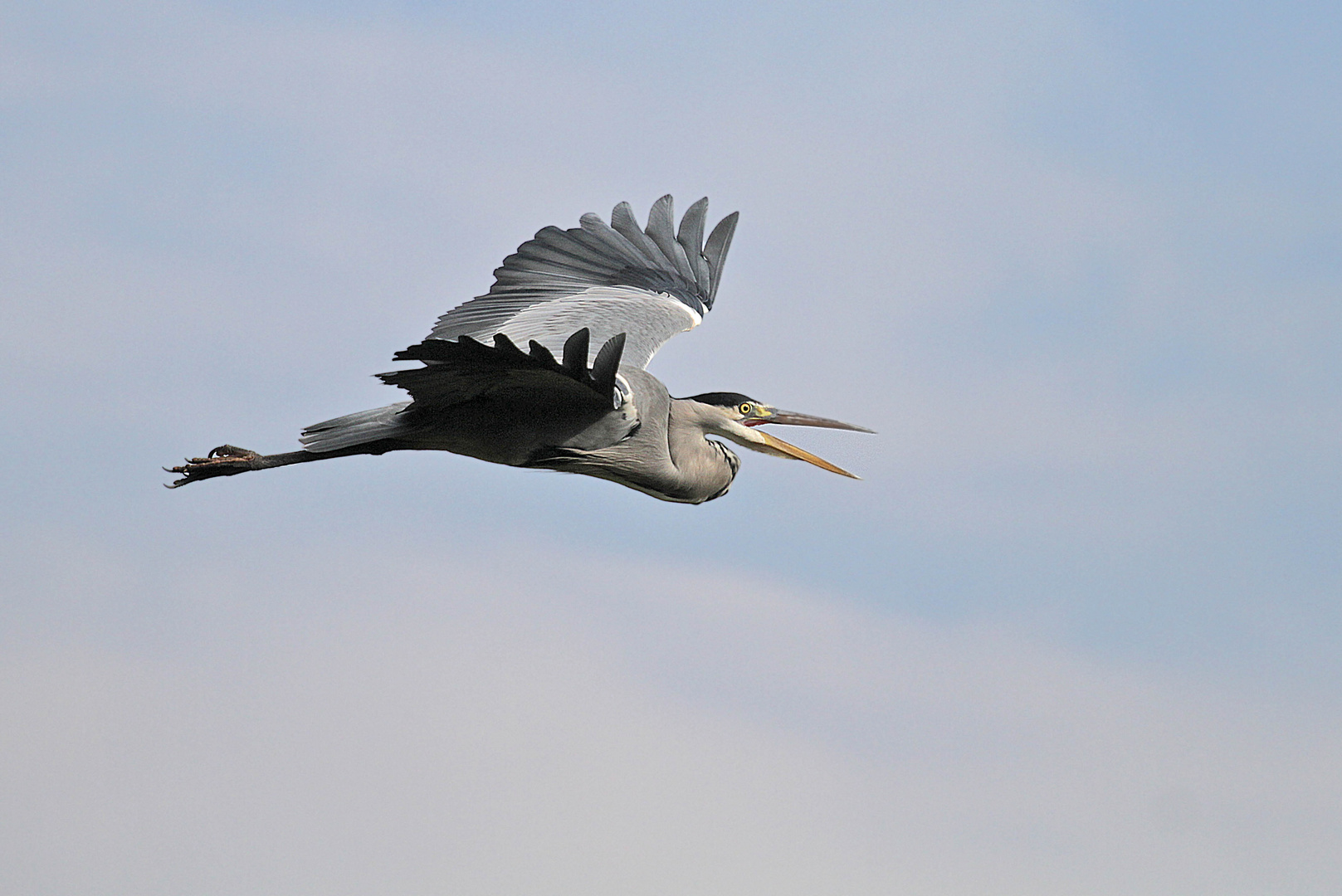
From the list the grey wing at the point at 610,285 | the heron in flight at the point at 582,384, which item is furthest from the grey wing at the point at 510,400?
the grey wing at the point at 610,285

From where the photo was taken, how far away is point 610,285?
31.4 feet

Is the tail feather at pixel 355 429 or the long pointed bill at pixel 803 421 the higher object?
the long pointed bill at pixel 803 421

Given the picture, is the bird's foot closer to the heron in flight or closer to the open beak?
the heron in flight

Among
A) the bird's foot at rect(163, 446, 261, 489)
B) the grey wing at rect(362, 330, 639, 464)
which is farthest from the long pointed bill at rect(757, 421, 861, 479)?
the bird's foot at rect(163, 446, 261, 489)

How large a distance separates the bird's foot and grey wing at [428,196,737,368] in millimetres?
1255

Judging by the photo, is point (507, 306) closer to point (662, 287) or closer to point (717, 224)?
point (662, 287)

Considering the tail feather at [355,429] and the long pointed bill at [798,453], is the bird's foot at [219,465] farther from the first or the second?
the long pointed bill at [798,453]

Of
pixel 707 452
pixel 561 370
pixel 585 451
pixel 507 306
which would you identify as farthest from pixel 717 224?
pixel 561 370

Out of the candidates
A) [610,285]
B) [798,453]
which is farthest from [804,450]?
[610,285]

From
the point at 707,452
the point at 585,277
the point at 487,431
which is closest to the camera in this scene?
the point at 487,431

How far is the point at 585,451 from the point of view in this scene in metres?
7.23

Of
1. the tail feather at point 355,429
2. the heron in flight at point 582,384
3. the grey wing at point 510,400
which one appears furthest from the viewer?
the tail feather at point 355,429

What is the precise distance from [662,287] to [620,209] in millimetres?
681

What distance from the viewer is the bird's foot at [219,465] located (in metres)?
8.31
